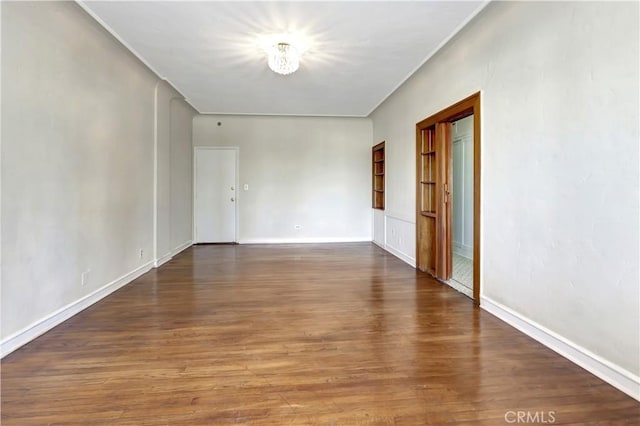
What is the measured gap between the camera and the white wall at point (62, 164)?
6.91ft

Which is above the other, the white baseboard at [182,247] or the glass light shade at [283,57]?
the glass light shade at [283,57]

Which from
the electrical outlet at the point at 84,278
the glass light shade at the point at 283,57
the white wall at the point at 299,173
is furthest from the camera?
the white wall at the point at 299,173

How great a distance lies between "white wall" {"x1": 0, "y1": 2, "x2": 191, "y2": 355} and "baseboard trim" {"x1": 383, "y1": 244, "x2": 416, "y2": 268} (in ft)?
11.9

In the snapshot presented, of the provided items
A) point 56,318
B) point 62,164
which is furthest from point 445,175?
point 56,318

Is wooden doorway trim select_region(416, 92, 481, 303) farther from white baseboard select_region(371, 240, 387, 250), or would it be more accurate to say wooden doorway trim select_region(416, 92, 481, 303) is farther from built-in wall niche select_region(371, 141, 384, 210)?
built-in wall niche select_region(371, 141, 384, 210)

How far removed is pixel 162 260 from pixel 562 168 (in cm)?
479

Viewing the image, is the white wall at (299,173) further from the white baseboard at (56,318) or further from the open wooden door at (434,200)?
the white baseboard at (56,318)

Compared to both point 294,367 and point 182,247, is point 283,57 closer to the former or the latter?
point 294,367

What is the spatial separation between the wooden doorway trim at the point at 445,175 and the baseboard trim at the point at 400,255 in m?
0.20

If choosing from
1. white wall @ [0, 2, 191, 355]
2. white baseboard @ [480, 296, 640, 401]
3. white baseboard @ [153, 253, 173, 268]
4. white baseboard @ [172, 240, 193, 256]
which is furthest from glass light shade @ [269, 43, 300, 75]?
white baseboard @ [172, 240, 193, 256]

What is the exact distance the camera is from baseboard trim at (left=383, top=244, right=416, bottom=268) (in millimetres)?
4562

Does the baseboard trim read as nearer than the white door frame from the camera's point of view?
Yes

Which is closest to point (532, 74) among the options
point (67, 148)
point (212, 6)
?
point (212, 6)

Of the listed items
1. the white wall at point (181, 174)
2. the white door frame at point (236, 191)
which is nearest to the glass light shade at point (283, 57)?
the white wall at point (181, 174)
